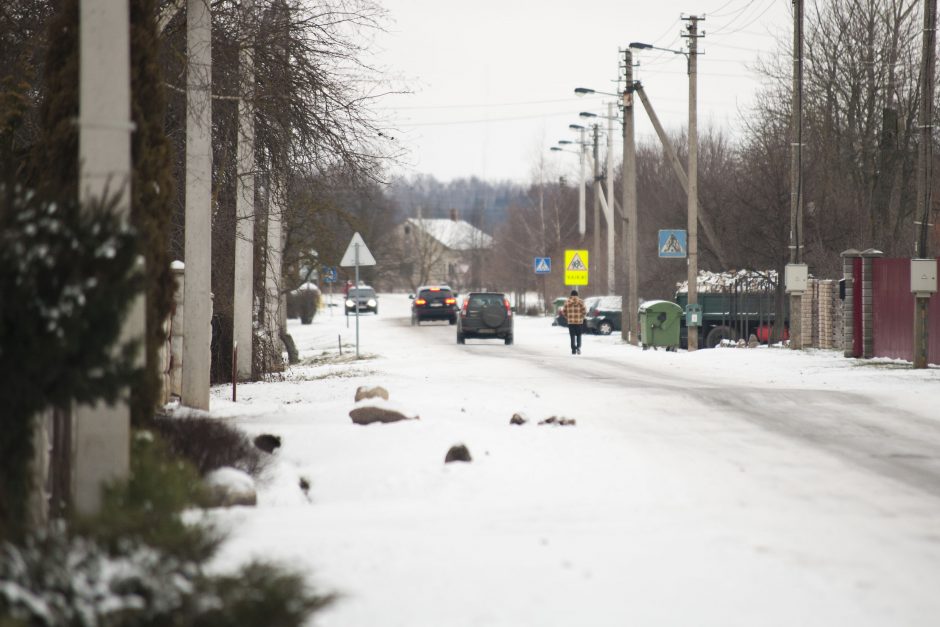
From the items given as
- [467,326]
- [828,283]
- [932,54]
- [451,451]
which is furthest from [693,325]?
[451,451]

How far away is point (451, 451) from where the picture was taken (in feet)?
33.2

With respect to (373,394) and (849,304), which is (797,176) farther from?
(373,394)

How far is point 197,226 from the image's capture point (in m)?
14.2

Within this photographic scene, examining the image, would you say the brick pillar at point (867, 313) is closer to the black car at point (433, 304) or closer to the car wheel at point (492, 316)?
the car wheel at point (492, 316)

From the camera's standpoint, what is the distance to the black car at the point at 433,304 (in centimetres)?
5525

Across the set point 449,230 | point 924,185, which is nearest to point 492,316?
point 924,185

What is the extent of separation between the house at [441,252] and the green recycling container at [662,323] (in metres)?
76.2

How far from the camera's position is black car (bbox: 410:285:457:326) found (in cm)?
5525

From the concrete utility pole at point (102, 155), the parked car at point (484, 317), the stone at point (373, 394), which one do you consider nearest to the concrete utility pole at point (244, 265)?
the stone at point (373, 394)

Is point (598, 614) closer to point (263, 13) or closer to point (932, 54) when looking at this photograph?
point (263, 13)

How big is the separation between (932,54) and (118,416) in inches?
728

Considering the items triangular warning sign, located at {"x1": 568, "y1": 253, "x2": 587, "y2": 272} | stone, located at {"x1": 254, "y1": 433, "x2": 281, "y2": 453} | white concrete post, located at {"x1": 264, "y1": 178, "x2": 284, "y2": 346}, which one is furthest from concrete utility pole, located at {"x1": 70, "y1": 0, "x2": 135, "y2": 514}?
triangular warning sign, located at {"x1": 568, "y1": 253, "x2": 587, "y2": 272}

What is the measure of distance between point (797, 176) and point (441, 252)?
370ft

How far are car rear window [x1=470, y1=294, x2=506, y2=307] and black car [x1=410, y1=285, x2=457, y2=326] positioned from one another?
56.0 ft
